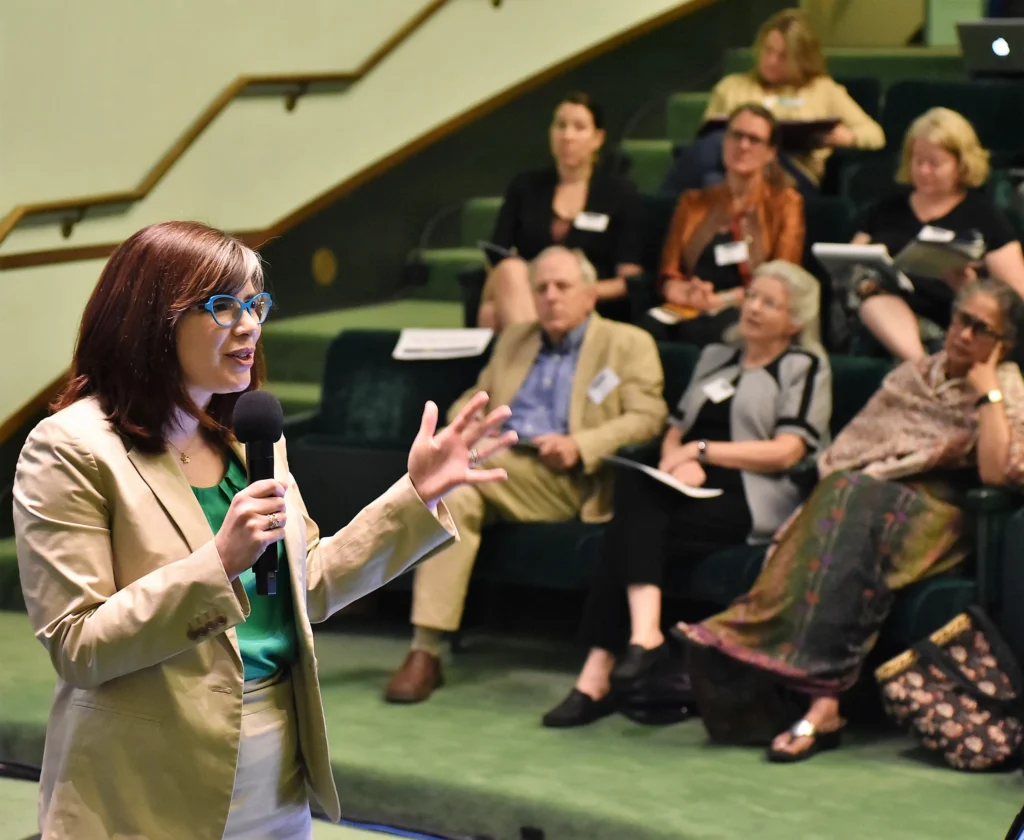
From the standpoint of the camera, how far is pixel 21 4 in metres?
4.37

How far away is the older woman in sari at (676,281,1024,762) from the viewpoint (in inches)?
124

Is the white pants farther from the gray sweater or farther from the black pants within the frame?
the gray sweater

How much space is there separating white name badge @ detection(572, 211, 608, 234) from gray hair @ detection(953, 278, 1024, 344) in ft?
4.51

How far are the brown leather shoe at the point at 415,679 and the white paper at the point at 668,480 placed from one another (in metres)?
0.60

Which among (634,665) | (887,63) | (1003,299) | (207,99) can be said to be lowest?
(634,665)

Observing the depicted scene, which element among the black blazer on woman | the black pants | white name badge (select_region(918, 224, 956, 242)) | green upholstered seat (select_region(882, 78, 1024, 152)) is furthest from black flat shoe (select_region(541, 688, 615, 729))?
green upholstered seat (select_region(882, 78, 1024, 152))

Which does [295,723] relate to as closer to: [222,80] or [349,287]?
[222,80]

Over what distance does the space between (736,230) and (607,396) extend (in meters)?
0.81

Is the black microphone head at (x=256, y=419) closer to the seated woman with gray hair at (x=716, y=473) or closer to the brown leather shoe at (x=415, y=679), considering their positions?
the seated woman with gray hair at (x=716, y=473)

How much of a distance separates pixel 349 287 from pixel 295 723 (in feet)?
13.7

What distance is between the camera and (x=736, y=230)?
4320 millimetres

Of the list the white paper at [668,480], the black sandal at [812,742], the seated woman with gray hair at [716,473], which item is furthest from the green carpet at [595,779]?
the white paper at [668,480]

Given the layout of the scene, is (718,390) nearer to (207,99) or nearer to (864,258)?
(864,258)

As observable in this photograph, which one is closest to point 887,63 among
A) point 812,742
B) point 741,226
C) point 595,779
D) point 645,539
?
point 741,226
